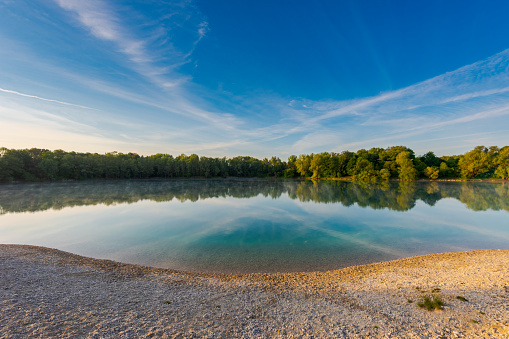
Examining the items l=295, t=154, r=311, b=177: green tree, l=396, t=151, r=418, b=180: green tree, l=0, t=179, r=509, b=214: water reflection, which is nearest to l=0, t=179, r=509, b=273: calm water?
l=0, t=179, r=509, b=214: water reflection

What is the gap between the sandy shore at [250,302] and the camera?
205 inches

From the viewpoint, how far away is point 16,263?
32.8 ft

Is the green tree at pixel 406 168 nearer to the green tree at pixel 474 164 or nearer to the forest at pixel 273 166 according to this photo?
the forest at pixel 273 166

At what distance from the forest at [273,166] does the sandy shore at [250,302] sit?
89.2 meters

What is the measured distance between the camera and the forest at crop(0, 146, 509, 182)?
7319 centimetres

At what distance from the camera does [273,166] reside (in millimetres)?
126438

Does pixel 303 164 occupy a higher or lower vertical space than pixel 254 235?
higher

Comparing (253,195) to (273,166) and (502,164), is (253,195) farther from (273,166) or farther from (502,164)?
(502,164)

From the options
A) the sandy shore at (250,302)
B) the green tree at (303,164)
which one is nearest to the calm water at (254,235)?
the sandy shore at (250,302)

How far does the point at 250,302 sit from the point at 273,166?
120m

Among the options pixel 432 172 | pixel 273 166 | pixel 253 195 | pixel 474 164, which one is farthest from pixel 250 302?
pixel 273 166

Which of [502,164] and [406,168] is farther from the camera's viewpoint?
[406,168]

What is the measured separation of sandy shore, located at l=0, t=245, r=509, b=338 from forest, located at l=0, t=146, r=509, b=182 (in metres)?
89.2

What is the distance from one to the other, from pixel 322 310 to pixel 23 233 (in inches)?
951
